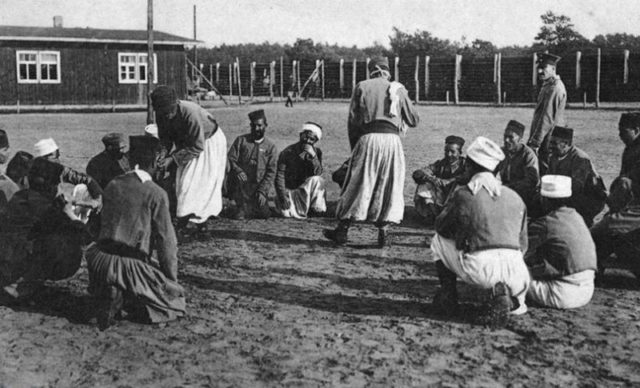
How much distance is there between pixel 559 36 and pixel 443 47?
17.0m

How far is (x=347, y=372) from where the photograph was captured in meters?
4.39

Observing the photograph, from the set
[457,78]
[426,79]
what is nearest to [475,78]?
[457,78]

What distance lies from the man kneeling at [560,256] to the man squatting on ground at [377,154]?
218 centimetres

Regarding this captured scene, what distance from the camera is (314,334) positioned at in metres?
5.09

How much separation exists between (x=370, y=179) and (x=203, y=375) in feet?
12.2

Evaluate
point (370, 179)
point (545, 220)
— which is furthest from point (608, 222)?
point (370, 179)

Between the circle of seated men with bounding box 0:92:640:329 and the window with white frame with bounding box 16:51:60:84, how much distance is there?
78.0 feet

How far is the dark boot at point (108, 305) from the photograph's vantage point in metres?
5.09

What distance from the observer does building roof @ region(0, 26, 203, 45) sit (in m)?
28.9

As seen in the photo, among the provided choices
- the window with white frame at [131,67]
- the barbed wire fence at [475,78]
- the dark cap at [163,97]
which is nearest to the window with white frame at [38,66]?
the window with white frame at [131,67]

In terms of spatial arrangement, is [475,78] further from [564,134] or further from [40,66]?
[564,134]

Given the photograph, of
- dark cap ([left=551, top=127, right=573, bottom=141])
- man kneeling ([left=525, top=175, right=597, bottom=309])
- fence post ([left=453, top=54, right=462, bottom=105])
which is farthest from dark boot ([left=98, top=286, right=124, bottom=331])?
fence post ([left=453, top=54, right=462, bottom=105])

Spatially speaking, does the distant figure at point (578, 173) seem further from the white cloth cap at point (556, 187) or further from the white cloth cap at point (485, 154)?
the white cloth cap at point (485, 154)

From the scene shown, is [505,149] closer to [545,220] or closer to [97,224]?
[545,220]
